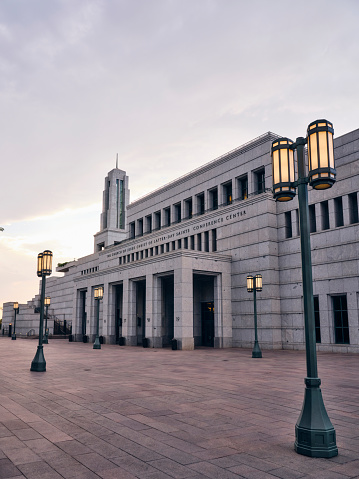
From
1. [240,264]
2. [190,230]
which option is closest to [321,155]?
[240,264]

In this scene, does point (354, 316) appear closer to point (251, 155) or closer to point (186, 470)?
point (251, 155)

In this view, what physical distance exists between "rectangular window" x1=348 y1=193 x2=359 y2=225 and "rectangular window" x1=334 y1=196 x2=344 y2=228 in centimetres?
86

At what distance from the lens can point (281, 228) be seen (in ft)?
113

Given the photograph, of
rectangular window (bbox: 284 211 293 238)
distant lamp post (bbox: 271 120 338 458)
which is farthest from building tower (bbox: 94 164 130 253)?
distant lamp post (bbox: 271 120 338 458)

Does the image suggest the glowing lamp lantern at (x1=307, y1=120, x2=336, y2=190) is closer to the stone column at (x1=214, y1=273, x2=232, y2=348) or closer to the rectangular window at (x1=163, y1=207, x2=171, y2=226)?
the stone column at (x1=214, y1=273, x2=232, y2=348)

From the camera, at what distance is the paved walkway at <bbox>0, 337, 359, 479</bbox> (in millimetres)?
5730

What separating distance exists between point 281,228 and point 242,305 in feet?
24.1

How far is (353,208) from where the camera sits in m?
29.5

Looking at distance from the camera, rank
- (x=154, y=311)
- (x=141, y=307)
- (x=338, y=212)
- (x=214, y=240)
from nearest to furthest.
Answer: (x=338, y=212) → (x=154, y=311) → (x=214, y=240) → (x=141, y=307)

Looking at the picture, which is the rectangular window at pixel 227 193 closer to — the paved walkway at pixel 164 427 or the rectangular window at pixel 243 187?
the rectangular window at pixel 243 187

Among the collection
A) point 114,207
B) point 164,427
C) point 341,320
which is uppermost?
point 114,207

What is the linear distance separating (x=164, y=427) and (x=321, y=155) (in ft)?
19.1

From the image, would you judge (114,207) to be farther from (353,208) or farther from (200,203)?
(353,208)

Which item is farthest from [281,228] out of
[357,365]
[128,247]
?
[128,247]
